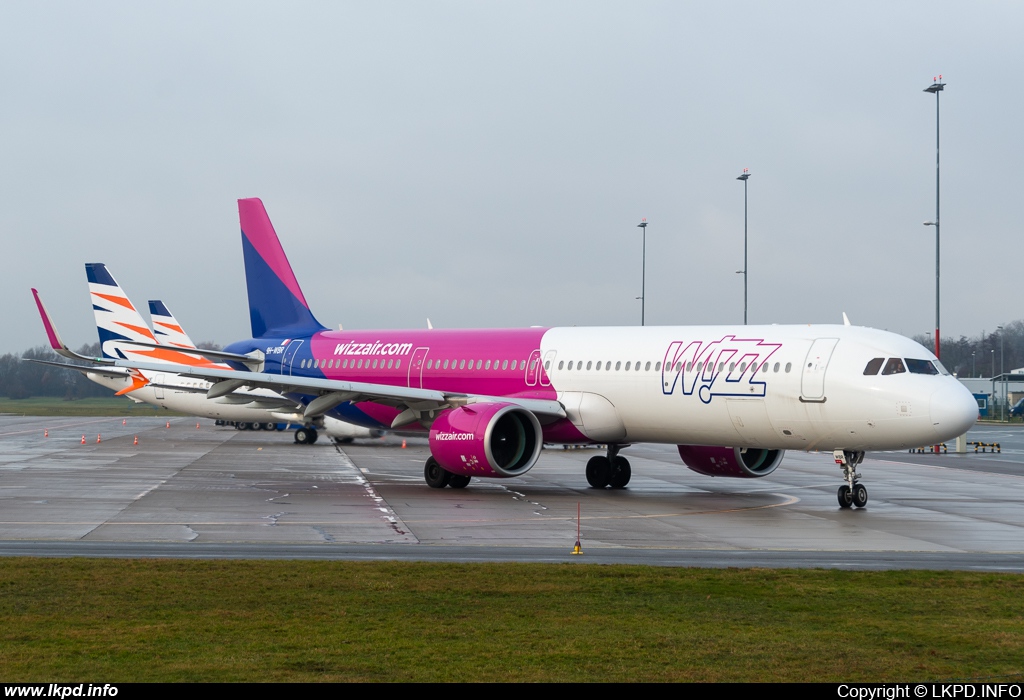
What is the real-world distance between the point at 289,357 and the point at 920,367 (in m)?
19.2

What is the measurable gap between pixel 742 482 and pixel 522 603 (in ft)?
64.9

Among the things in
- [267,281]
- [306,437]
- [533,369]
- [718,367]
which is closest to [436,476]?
[533,369]

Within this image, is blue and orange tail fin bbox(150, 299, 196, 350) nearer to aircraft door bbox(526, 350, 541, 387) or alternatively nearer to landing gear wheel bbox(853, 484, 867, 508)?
aircraft door bbox(526, 350, 541, 387)

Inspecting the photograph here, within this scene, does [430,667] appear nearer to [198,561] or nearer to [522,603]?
[522,603]

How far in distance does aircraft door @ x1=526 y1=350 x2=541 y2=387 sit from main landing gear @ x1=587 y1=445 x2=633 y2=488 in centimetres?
260

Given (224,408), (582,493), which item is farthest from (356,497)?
(224,408)

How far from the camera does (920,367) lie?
22531 mm

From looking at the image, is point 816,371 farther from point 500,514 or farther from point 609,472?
point 609,472

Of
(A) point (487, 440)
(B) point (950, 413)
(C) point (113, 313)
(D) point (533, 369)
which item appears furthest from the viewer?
(C) point (113, 313)

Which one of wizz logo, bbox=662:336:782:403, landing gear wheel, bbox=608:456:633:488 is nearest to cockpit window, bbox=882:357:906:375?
wizz logo, bbox=662:336:782:403

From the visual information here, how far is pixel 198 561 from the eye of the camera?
15.0 meters

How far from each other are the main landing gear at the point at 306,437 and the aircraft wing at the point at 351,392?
21.1m

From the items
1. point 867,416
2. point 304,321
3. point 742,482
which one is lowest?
point 742,482

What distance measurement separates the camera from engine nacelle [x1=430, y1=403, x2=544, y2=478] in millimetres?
24625
